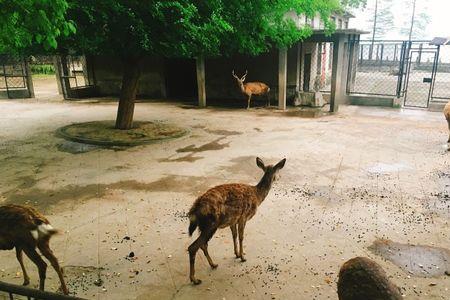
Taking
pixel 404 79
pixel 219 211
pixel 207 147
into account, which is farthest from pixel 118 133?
pixel 404 79

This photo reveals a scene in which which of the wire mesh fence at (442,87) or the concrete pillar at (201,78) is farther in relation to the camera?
the wire mesh fence at (442,87)

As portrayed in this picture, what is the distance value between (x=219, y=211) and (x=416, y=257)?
291 cm

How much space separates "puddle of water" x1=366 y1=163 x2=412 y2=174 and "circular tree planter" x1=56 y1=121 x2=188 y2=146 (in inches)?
231

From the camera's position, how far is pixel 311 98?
682 inches

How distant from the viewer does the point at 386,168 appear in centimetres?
873

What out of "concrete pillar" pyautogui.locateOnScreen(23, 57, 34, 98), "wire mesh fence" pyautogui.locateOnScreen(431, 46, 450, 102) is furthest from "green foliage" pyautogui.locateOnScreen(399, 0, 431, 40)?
"concrete pillar" pyautogui.locateOnScreen(23, 57, 34, 98)

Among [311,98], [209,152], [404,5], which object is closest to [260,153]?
[209,152]

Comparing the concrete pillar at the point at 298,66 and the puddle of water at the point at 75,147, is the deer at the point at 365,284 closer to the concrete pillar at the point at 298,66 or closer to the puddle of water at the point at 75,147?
the puddle of water at the point at 75,147

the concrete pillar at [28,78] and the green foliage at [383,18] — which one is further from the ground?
the green foliage at [383,18]

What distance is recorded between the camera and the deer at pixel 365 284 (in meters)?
2.93

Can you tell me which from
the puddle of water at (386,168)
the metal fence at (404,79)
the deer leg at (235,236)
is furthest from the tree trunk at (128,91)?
the metal fence at (404,79)

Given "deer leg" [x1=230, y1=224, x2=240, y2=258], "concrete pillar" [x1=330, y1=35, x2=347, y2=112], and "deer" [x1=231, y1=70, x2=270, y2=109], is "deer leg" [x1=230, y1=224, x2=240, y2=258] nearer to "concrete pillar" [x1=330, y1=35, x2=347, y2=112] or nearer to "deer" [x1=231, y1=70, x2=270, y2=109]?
"concrete pillar" [x1=330, y1=35, x2=347, y2=112]

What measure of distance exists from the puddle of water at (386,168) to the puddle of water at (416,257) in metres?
3.28

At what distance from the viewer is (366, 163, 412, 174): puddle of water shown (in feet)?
28.0
